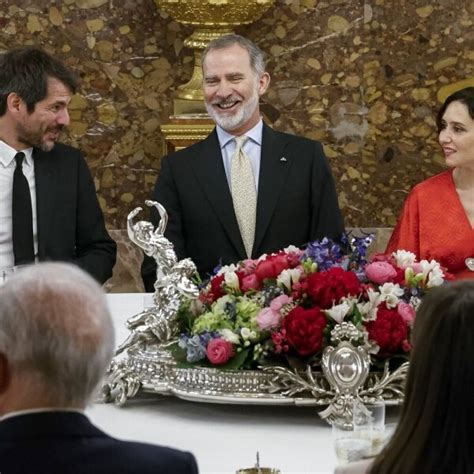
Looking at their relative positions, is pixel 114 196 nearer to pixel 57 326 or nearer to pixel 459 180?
pixel 459 180

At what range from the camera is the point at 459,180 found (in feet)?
20.1

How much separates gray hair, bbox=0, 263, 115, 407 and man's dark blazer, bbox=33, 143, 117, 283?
10.9 feet

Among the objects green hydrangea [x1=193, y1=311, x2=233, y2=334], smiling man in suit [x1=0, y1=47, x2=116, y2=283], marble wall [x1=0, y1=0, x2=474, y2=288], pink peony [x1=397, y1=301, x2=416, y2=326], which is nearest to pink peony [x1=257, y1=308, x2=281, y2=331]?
green hydrangea [x1=193, y1=311, x2=233, y2=334]

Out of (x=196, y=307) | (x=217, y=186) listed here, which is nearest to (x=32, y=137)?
(x=217, y=186)

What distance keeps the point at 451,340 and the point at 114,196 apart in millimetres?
5417

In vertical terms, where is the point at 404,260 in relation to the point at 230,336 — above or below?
above

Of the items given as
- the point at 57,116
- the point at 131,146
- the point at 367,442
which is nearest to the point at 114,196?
the point at 131,146

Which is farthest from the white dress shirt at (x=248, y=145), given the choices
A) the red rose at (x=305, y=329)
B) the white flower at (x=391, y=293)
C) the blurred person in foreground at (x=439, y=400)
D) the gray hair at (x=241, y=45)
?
the blurred person in foreground at (x=439, y=400)

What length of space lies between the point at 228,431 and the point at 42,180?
2306 mm

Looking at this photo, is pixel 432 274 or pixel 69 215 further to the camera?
pixel 69 215

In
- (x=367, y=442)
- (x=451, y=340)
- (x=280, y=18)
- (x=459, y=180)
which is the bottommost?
(x=367, y=442)

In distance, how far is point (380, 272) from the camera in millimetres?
4035

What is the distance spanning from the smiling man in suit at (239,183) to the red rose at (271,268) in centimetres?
176

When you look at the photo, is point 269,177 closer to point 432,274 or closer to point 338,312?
point 432,274
